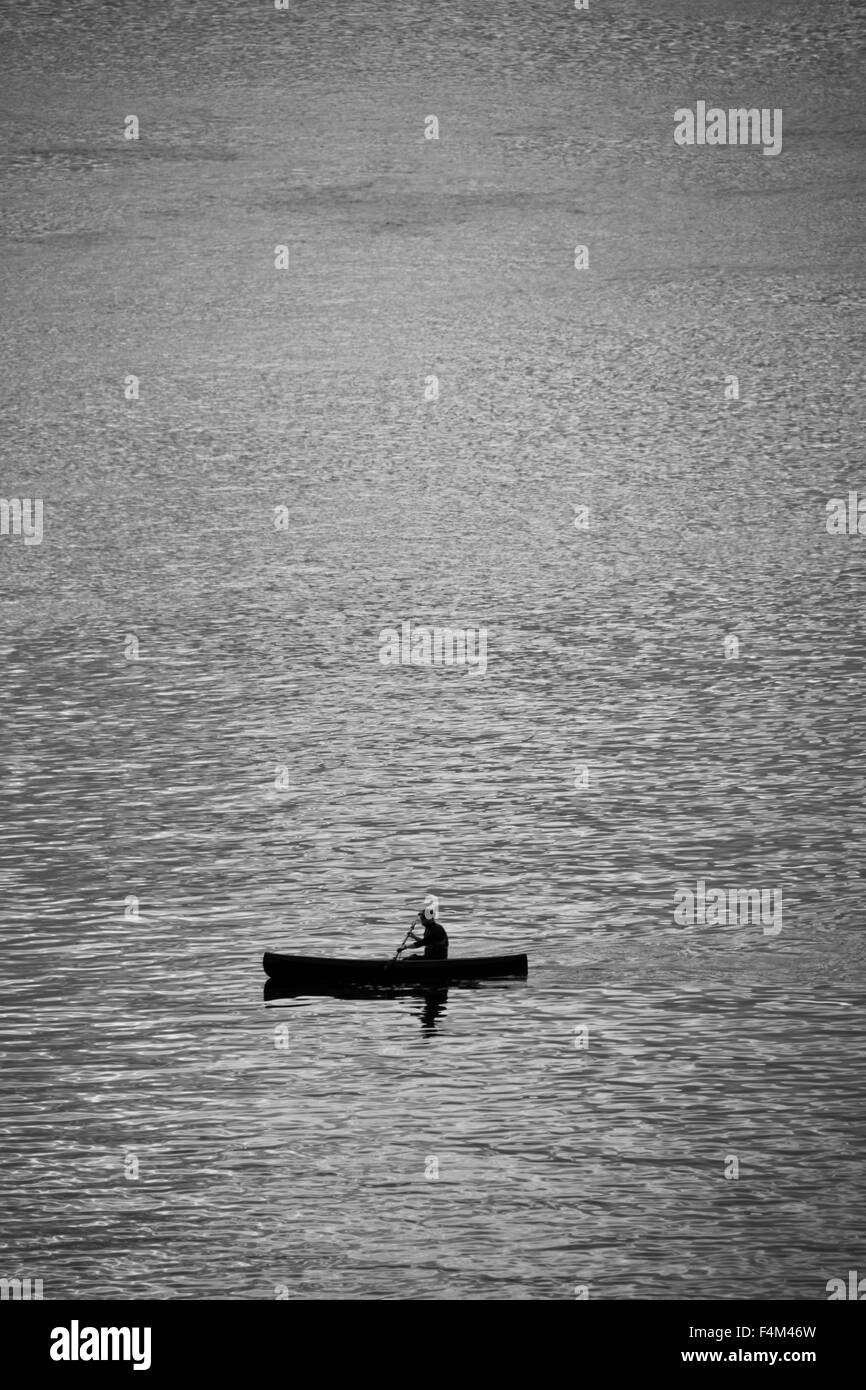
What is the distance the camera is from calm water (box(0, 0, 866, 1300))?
165 feet

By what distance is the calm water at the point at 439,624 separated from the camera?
50.3m

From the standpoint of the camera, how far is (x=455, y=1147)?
51156 millimetres

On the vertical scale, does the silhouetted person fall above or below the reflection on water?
above

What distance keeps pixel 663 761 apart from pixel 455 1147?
3137 cm

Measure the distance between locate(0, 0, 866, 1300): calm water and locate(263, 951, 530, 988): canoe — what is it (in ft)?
2.33

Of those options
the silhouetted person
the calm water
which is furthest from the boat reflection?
the silhouetted person

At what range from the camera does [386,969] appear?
194ft

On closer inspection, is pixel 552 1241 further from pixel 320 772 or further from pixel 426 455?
pixel 426 455

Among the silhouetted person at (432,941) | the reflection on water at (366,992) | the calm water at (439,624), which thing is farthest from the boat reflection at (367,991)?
the silhouetted person at (432,941)

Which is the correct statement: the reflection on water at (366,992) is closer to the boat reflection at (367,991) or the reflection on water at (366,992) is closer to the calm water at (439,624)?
the boat reflection at (367,991)

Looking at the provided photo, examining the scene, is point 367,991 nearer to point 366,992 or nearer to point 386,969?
point 366,992

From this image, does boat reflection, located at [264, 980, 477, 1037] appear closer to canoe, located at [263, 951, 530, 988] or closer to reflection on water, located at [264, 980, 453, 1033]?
reflection on water, located at [264, 980, 453, 1033]

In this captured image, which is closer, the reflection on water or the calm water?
the calm water
